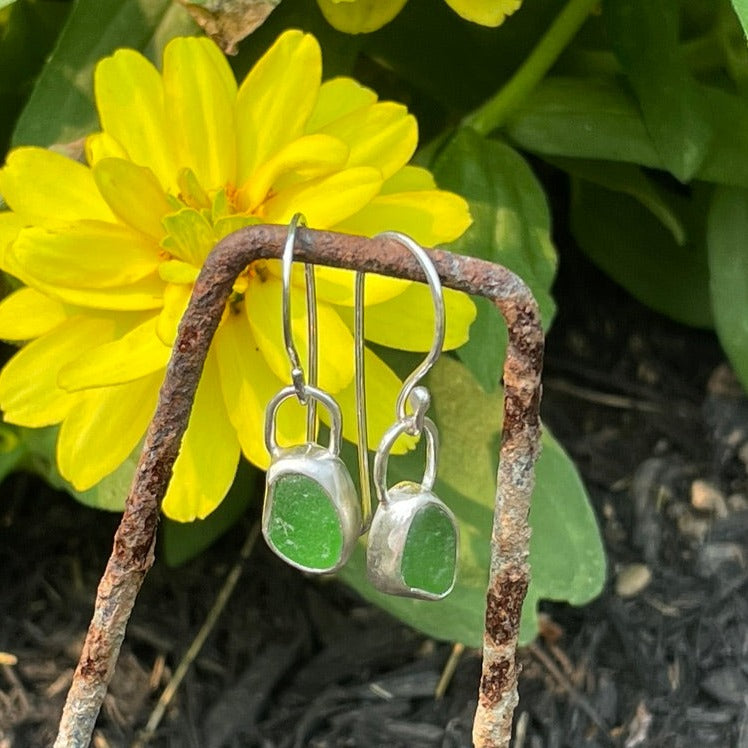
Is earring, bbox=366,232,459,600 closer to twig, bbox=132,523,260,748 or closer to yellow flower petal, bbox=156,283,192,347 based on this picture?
yellow flower petal, bbox=156,283,192,347

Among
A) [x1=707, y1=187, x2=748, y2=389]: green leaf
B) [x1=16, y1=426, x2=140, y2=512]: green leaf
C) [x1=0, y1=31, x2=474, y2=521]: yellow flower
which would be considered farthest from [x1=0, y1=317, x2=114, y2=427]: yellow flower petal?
[x1=707, y1=187, x2=748, y2=389]: green leaf

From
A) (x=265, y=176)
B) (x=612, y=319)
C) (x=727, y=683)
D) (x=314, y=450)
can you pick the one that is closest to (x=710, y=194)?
(x=612, y=319)

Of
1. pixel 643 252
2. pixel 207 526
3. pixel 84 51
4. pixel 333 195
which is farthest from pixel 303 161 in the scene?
pixel 643 252

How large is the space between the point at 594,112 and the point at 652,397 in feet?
1.08

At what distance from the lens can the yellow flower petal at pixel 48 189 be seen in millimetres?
530

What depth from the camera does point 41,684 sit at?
77 centimetres

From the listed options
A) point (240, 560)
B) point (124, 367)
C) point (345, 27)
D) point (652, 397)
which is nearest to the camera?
point (124, 367)

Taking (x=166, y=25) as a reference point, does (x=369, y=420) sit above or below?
below

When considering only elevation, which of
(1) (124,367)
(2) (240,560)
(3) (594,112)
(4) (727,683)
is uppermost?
(1) (124,367)

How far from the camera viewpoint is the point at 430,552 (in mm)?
383

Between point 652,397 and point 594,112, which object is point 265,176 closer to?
point 594,112

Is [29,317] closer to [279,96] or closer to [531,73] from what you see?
[279,96]

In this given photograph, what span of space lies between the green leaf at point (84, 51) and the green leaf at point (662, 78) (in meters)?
0.29

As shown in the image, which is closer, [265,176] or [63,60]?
[265,176]
